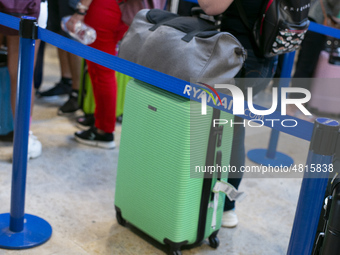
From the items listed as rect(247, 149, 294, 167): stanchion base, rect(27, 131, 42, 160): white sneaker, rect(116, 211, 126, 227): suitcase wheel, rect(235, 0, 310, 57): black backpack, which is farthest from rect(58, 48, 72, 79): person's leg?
rect(235, 0, 310, 57): black backpack

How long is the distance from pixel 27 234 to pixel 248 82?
1.11m

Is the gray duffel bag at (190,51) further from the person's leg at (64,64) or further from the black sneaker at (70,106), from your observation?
the person's leg at (64,64)

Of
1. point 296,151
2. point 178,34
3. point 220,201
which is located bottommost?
point 296,151

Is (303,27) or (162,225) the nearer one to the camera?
(303,27)

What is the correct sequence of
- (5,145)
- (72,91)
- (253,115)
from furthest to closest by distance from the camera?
1. (72,91)
2. (5,145)
3. (253,115)

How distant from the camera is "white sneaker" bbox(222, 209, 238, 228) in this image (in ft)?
7.71

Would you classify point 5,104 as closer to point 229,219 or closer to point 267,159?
point 229,219

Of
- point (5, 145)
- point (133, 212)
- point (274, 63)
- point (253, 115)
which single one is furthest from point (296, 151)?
point (253, 115)

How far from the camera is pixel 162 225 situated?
6.61 ft

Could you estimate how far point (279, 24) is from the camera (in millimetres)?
1822

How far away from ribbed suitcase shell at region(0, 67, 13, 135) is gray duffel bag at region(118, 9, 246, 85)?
120cm

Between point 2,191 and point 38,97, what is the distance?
5.55ft

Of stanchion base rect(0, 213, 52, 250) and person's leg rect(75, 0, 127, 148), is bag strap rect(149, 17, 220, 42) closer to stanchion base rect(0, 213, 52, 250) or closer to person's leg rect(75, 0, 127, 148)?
person's leg rect(75, 0, 127, 148)

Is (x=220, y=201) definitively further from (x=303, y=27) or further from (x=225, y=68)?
(x=303, y=27)
